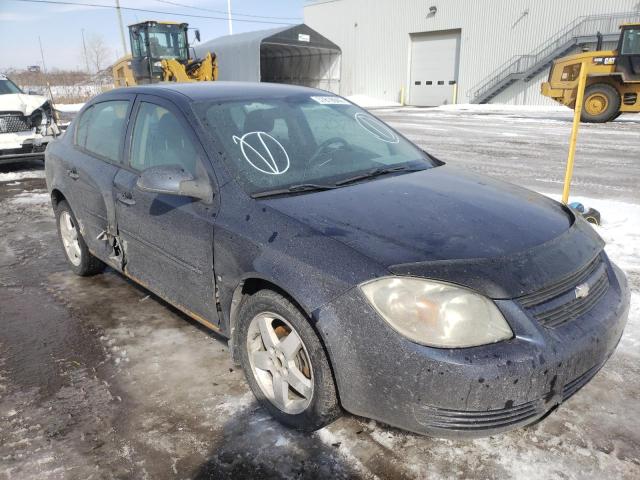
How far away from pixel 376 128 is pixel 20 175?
8.50 m

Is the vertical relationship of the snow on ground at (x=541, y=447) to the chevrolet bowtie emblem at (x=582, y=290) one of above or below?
below

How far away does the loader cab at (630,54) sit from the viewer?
14898 millimetres

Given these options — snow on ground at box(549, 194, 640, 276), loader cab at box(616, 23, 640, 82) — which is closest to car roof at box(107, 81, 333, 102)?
snow on ground at box(549, 194, 640, 276)

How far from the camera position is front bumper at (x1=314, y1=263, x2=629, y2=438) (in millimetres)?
1846

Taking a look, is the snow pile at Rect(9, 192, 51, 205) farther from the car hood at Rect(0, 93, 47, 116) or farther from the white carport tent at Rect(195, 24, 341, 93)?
the white carport tent at Rect(195, 24, 341, 93)

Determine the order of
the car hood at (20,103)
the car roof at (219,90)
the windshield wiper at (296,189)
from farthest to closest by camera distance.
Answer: the car hood at (20,103)
the car roof at (219,90)
the windshield wiper at (296,189)

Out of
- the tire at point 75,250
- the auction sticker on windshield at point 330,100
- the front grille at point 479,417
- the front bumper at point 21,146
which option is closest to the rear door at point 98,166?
the tire at point 75,250

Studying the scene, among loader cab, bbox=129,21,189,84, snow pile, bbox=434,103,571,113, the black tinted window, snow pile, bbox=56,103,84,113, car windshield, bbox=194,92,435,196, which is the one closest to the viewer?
car windshield, bbox=194,92,435,196

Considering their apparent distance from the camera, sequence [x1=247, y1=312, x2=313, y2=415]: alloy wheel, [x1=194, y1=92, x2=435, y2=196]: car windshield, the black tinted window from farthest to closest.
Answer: the black tinted window
[x1=194, y1=92, x2=435, y2=196]: car windshield
[x1=247, y1=312, x2=313, y2=415]: alloy wheel

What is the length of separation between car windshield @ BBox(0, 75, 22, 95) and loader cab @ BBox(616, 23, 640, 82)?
16162 millimetres

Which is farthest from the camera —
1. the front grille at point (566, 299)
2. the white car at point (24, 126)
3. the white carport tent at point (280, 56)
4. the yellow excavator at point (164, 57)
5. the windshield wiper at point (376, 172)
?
the white carport tent at point (280, 56)

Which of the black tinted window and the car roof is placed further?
the black tinted window

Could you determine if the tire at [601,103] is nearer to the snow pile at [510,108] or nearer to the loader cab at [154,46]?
the snow pile at [510,108]

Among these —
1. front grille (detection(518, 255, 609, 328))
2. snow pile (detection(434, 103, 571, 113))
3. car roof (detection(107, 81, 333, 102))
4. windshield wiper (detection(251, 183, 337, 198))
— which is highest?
car roof (detection(107, 81, 333, 102))
